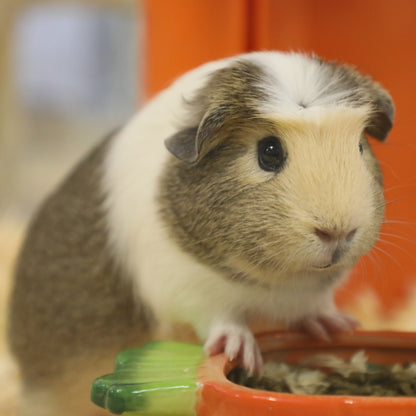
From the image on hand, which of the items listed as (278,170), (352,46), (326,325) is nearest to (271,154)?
(278,170)

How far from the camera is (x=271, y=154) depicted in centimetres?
140

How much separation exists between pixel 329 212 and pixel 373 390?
0.44 meters

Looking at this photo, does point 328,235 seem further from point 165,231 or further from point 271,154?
point 165,231

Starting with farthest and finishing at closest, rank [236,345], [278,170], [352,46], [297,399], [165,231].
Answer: [352,46], [165,231], [236,345], [278,170], [297,399]

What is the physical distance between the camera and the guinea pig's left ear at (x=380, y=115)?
60.5 inches

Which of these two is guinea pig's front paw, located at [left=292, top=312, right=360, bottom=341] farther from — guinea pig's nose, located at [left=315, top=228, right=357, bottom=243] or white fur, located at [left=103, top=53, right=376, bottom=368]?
guinea pig's nose, located at [left=315, top=228, right=357, bottom=243]

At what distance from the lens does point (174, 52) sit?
2.54 meters

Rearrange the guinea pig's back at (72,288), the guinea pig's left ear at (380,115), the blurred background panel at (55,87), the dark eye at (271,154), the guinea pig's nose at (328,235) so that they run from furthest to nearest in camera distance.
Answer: the blurred background panel at (55,87) < the guinea pig's back at (72,288) < the guinea pig's left ear at (380,115) < the dark eye at (271,154) < the guinea pig's nose at (328,235)

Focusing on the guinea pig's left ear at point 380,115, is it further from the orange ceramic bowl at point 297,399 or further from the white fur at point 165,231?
the orange ceramic bowl at point 297,399

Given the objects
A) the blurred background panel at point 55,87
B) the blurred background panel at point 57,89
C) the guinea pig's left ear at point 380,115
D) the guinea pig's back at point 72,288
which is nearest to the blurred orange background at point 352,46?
the guinea pig's left ear at point 380,115

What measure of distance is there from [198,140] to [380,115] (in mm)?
463

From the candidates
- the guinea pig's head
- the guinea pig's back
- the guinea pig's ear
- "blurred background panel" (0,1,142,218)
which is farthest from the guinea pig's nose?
"blurred background panel" (0,1,142,218)

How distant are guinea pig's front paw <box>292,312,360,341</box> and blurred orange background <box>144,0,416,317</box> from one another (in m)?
0.16

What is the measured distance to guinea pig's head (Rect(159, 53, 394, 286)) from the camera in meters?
1.30
